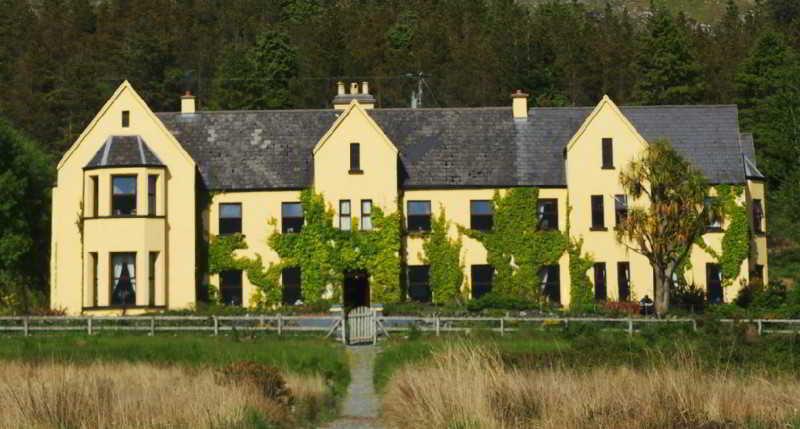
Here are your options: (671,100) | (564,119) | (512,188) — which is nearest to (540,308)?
(512,188)

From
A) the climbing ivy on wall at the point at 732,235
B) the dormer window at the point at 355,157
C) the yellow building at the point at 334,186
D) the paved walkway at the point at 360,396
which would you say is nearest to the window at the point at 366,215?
the yellow building at the point at 334,186

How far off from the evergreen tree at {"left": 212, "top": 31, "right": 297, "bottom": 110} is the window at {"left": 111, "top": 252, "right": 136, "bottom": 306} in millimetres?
35753

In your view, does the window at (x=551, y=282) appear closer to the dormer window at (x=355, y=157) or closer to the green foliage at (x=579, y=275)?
the green foliage at (x=579, y=275)

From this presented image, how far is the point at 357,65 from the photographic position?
95.0 metres

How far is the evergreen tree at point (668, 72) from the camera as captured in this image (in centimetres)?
8112

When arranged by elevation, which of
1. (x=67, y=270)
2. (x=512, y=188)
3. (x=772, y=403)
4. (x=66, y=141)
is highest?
(x=66, y=141)

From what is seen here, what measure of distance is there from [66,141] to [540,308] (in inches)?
1695

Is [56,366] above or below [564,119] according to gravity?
below

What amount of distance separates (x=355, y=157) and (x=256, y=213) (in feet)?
15.6

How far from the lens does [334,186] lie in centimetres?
5069

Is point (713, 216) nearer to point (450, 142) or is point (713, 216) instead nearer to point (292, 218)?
point (450, 142)

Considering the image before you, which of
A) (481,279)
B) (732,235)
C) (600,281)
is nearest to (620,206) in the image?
(600,281)

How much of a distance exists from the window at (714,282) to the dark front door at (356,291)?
46.0ft

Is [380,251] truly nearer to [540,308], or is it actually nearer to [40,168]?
[540,308]
